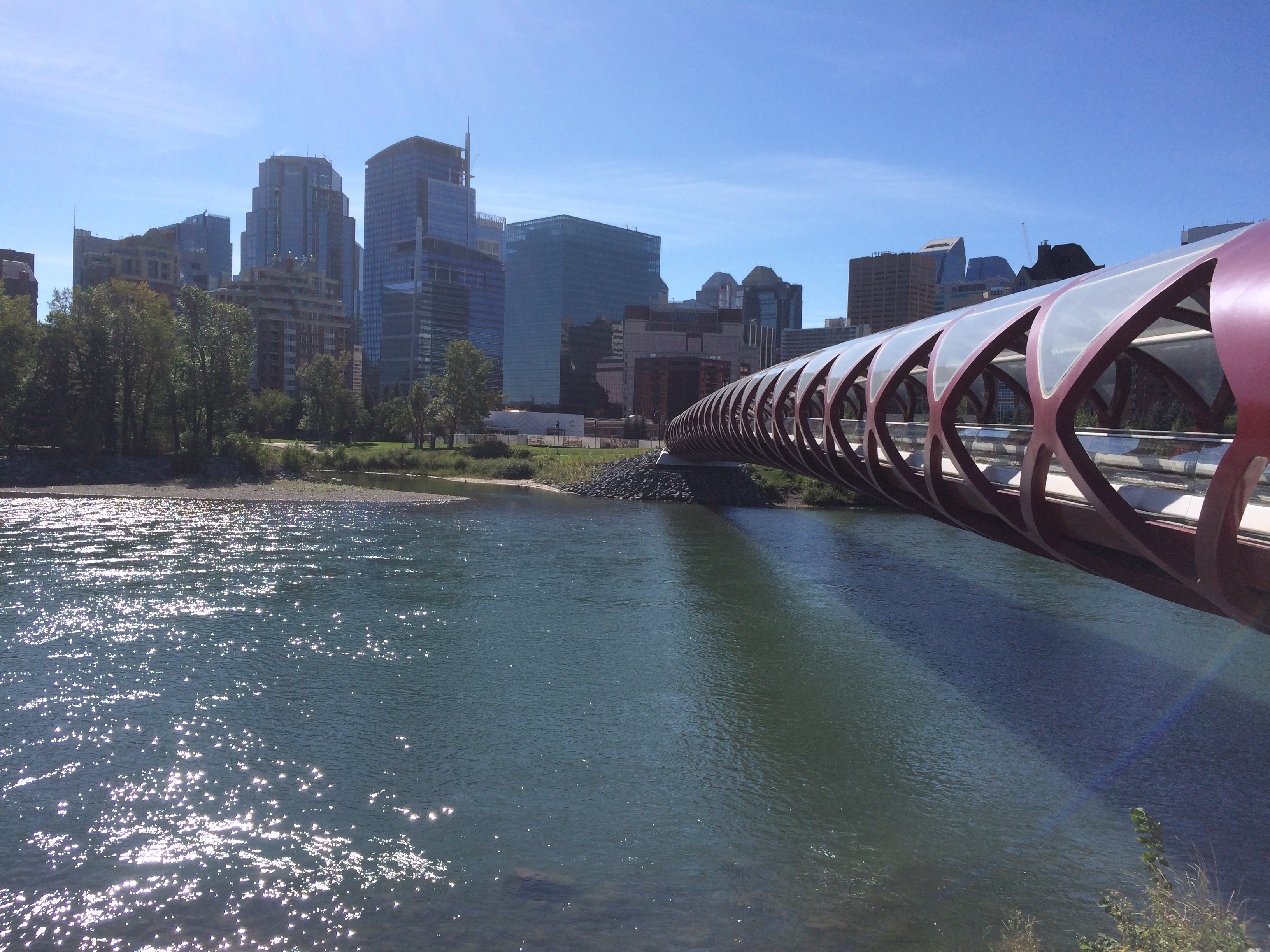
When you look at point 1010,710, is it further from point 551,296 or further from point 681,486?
point 551,296

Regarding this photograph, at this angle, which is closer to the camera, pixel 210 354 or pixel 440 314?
pixel 210 354

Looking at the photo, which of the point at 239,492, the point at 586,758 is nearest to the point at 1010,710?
the point at 586,758

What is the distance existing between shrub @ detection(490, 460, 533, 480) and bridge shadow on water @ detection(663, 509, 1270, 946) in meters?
39.1

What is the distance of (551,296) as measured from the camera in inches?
7407

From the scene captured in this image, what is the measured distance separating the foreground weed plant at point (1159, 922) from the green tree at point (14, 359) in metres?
55.9

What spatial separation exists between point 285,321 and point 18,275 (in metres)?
36.7

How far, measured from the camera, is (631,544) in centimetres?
3422

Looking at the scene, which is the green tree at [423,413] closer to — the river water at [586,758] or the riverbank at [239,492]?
the riverbank at [239,492]

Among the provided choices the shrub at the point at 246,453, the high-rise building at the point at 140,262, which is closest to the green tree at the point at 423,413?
the shrub at the point at 246,453

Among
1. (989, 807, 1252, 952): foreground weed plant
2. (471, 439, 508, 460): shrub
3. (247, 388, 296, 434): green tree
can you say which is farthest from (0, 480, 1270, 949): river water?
(247, 388, 296, 434): green tree

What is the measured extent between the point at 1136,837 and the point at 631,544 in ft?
80.1

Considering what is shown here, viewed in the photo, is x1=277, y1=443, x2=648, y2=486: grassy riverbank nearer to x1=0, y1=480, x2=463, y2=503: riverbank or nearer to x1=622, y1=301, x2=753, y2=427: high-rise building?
x1=0, y1=480, x2=463, y2=503: riverbank

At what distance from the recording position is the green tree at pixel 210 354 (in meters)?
52.4

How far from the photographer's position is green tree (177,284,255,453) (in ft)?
172
